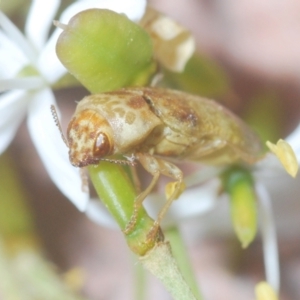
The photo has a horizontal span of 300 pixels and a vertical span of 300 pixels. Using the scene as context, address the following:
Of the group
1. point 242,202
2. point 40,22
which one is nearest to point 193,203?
point 242,202

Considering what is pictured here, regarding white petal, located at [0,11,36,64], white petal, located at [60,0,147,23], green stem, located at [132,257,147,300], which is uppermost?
white petal, located at [60,0,147,23]

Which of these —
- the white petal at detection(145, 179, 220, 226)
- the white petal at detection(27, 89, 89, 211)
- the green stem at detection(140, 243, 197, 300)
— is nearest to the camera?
the green stem at detection(140, 243, 197, 300)

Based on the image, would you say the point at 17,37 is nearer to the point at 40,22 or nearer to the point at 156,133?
the point at 40,22

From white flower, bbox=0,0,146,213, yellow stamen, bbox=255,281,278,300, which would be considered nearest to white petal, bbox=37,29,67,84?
white flower, bbox=0,0,146,213

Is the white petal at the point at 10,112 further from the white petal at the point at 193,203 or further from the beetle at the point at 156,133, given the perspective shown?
the white petal at the point at 193,203

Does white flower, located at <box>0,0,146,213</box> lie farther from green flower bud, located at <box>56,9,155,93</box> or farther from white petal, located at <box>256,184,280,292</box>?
white petal, located at <box>256,184,280,292</box>

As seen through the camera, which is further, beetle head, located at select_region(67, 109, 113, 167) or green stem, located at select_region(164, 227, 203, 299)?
green stem, located at select_region(164, 227, 203, 299)
